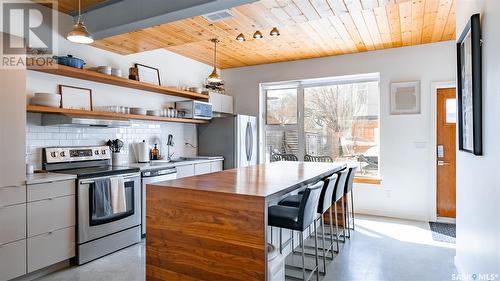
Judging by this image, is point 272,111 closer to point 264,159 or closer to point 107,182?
point 264,159

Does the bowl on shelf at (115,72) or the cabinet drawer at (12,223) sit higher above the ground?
the bowl on shelf at (115,72)

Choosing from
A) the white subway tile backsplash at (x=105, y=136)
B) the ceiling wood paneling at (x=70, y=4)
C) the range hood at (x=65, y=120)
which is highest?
the ceiling wood paneling at (x=70, y=4)

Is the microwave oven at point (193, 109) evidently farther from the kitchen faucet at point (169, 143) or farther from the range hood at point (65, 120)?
the range hood at point (65, 120)

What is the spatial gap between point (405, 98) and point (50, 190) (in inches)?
197

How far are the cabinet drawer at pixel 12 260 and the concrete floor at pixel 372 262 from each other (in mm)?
281

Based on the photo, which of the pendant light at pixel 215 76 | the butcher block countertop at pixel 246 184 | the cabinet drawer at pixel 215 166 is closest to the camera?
the butcher block countertop at pixel 246 184

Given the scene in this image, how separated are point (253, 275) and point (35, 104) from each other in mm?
2904

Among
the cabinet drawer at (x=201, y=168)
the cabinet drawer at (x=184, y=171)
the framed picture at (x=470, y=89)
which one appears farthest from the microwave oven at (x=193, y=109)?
the framed picture at (x=470, y=89)

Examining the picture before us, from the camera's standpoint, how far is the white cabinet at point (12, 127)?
8.58 ft

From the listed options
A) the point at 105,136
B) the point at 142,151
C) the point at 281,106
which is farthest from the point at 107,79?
the point at 281,106

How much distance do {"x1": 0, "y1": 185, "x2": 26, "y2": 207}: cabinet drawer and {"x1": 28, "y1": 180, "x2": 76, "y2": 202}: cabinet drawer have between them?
5cm

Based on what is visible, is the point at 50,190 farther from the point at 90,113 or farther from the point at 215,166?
the point at 215,166

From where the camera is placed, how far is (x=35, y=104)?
3164 mm

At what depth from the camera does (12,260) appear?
2.60m
